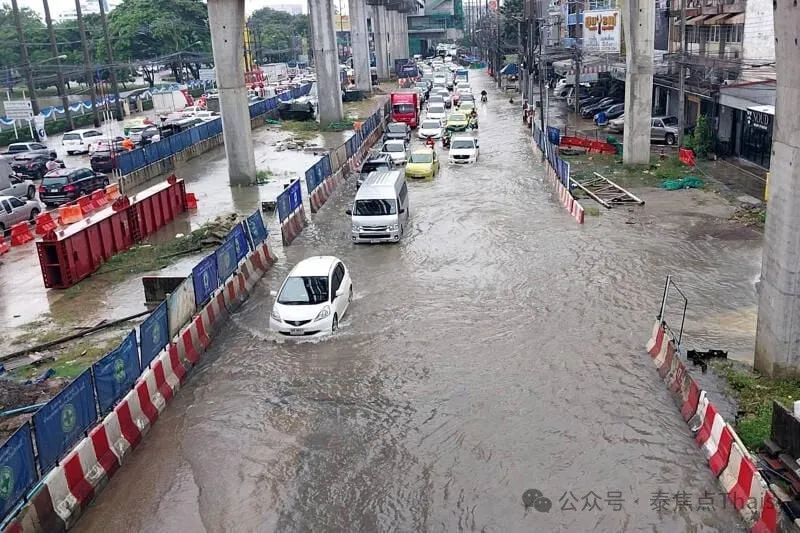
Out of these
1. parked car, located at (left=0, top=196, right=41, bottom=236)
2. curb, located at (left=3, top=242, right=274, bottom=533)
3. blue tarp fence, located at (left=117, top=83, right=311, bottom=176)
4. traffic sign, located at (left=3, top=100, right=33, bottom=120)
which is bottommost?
curb, located at (left=3, top=242, right=274, bottom=533)

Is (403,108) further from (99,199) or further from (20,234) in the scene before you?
(20,234)

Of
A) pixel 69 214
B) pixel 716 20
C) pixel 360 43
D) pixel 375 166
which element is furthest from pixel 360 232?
pixel 360 43

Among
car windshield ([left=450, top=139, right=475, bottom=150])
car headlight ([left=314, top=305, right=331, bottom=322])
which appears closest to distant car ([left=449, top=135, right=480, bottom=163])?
car windshield ([left=450, top=139, right=475, bottom=150])

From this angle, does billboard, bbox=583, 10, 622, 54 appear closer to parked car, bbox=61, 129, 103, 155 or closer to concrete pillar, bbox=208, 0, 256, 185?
concrete pillar, bbox=208, 0, 256, 185

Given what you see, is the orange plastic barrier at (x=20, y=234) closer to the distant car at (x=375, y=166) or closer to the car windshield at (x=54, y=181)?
the car windshield at (x=54, y=181)

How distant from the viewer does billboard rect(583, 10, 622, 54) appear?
4762 cm

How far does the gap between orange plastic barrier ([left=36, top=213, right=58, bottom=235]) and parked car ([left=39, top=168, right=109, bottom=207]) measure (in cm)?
476

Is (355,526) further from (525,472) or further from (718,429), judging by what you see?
(718,429)

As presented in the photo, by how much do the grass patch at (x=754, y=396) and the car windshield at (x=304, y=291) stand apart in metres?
8.19

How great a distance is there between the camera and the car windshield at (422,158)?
34.5 metres

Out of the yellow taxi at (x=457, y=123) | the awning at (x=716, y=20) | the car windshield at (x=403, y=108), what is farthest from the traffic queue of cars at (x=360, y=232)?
the awning at (x=716, y=20)

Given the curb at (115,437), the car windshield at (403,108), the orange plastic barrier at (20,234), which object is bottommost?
the curb at (115,437)

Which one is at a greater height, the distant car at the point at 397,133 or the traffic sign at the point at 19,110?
the traffic sign at the point at 19,110

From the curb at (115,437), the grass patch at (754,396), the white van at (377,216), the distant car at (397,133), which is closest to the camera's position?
the curb at (115,437)
